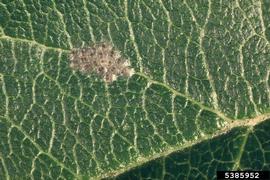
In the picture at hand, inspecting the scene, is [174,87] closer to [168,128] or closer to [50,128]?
[168,128]

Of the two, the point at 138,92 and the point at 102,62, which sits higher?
the point at 102,62

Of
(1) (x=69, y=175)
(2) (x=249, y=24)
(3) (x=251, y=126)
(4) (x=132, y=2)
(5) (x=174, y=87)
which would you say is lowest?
(1) (x=69, y=175)

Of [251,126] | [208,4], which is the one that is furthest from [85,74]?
[251,126]

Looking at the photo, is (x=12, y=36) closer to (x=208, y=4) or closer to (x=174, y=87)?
(x=174, y=87)

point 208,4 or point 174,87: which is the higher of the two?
point 208,4
